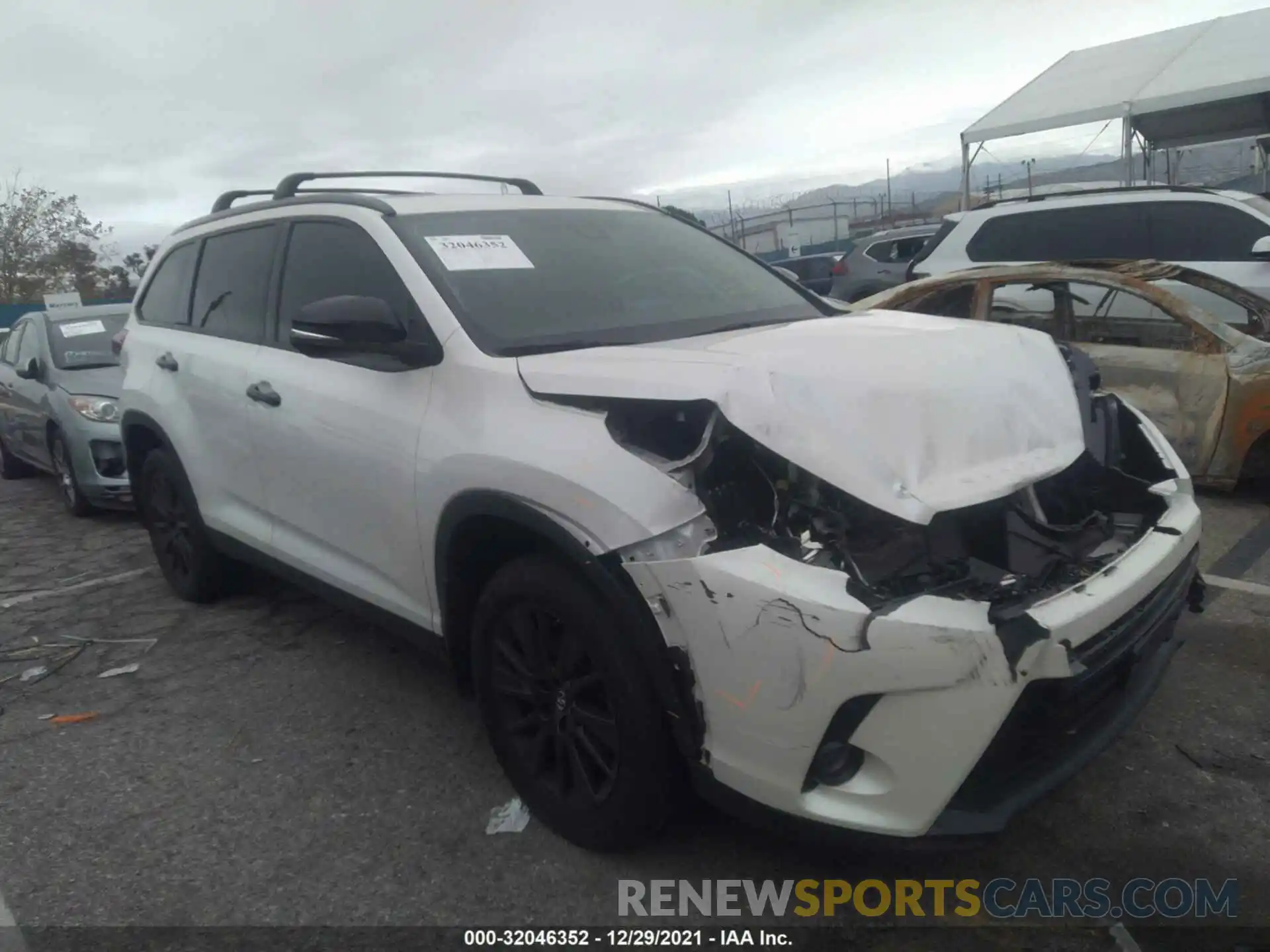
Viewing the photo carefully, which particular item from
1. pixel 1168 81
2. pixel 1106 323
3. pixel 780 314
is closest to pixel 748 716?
pixel 780 314

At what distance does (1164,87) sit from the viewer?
553 inches

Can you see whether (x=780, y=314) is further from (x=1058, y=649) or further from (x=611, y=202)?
(x=1058, y=649)

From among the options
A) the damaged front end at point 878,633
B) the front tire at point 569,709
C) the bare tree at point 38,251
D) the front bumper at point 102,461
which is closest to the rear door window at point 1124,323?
the damaged front end at point 878,633

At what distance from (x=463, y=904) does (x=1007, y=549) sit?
1.65 m

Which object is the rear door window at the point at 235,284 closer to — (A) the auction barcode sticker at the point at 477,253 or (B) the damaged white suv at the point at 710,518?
(B) the damaged white suv at the point at 710,518

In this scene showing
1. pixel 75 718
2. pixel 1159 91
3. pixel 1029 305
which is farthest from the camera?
pixel 1159 91

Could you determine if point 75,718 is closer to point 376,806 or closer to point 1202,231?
point 376,806

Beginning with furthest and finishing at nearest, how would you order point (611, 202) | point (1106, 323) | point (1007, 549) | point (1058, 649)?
point (1106, 323) < point (611, 202) < point (1007, 549) < point (1058, 649)

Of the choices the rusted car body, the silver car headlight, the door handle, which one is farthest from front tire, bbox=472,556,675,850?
the silver car headlight

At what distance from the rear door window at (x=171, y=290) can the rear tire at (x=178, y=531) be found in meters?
0.66

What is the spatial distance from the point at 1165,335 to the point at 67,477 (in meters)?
7.32

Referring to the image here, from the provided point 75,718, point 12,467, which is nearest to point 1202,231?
point 75,718

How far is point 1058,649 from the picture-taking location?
6.69 feet

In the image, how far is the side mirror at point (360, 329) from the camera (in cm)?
289
